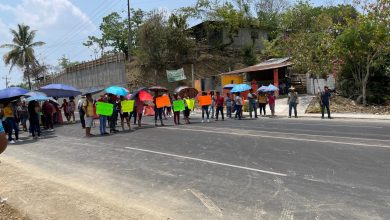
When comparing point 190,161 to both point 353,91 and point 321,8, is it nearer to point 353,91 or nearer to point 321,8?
point 353,91

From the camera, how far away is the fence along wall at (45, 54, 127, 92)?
47.4 metres

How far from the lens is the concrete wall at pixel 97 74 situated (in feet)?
156

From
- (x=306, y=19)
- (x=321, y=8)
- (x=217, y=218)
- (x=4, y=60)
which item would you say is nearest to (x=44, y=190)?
(x=217, y=218)

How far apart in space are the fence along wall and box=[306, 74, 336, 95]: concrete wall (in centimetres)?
2037

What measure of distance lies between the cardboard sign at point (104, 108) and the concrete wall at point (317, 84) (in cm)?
2088

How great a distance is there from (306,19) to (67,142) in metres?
36.6

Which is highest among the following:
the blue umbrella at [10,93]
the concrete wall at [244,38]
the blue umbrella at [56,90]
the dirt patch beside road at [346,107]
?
the concrete wall at [244,38]

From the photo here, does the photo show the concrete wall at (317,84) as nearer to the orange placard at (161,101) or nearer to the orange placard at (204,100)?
the orange placard at (204,100)

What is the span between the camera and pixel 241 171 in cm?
895

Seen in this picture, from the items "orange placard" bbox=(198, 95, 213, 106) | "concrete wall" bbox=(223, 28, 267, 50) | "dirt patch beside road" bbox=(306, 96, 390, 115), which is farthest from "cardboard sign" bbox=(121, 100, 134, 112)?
"concrete wall" bbox=(223, 28, 267, 50)

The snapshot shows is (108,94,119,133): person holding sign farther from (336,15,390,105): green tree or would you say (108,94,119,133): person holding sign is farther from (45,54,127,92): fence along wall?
(45,54,127,92): fence along wall

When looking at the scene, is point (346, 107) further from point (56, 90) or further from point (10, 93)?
point (10, 93)

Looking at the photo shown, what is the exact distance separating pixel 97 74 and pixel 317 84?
2698 centimetres

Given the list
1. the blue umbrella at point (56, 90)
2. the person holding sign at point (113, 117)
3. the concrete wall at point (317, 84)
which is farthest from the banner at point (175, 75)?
the person holding sign at point (113, 117)
